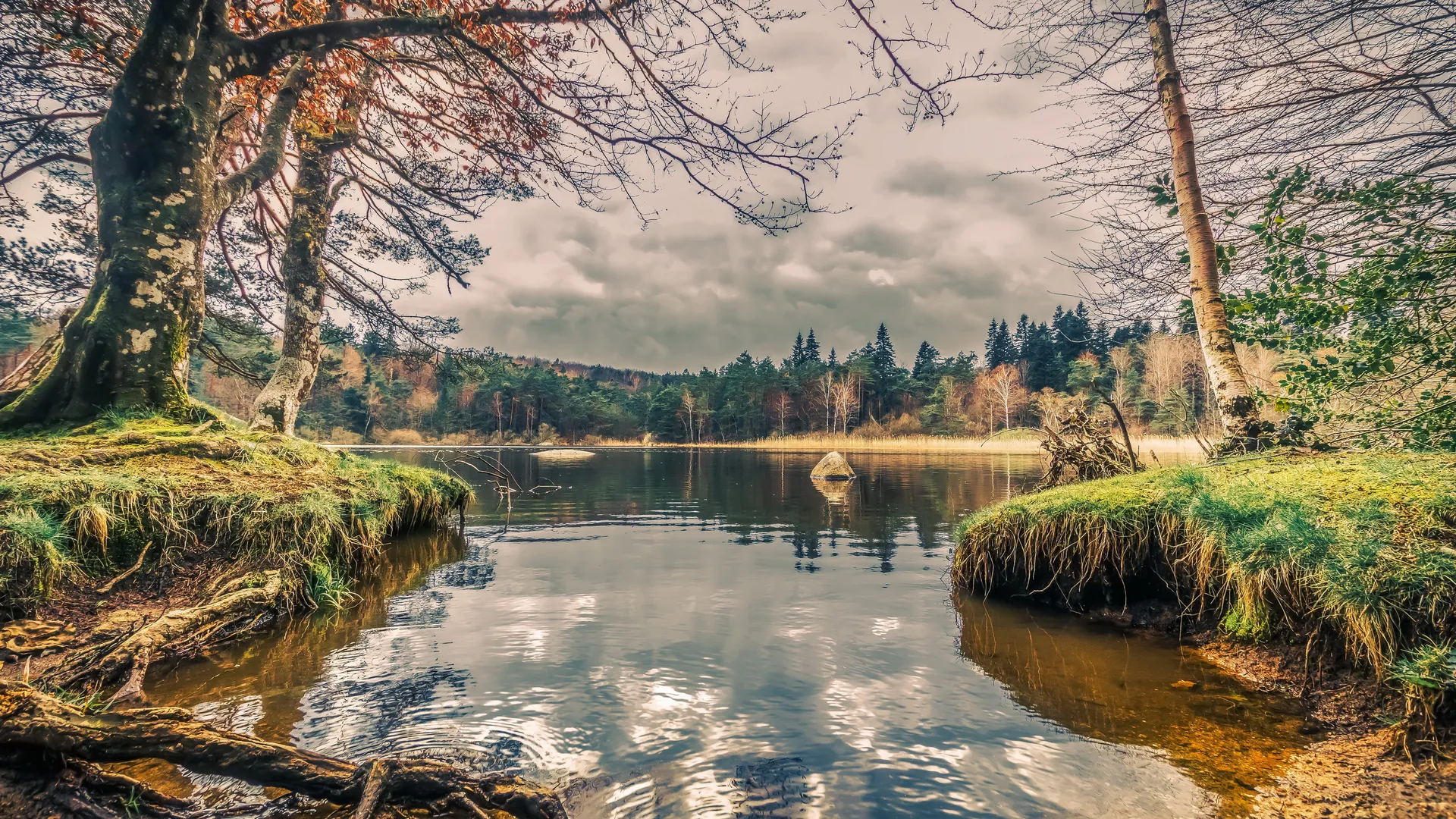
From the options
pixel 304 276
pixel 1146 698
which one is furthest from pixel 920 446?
pixel 1146 698

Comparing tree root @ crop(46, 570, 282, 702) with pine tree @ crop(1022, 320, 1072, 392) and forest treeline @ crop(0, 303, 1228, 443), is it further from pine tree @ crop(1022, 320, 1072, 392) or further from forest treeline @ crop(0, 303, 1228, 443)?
pine tree @ crop(1022, 320, 1072, 392)

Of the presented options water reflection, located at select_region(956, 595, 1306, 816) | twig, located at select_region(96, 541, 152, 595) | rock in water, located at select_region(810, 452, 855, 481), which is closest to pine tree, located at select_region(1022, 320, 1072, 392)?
rock in water, located at select_region(810, 452, 855, 481)

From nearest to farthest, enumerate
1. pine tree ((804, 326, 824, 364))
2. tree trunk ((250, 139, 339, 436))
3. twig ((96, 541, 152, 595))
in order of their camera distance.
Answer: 1. twig ((96, 541, 152, 595))
2. tree trunk ((250, 139, 339, 436))
3. pine tree ((804, 326, 824, 364))

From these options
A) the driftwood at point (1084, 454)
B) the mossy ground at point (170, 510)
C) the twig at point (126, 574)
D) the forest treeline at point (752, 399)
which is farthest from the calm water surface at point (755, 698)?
the forest treeline at point (752, 399)

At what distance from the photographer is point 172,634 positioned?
3.53 meters

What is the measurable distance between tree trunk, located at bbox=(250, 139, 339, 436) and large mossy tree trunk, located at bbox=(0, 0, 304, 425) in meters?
3.28

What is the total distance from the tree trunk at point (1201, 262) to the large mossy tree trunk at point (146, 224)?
424 inches

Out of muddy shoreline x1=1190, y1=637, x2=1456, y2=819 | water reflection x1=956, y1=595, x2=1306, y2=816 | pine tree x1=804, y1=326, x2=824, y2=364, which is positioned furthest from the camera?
pine tree x1=804, y1=326, x2=824, y2=364

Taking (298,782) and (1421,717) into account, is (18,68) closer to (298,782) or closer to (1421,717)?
(298,782)

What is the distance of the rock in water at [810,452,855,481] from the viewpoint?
2106cm

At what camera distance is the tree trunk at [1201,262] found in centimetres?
643

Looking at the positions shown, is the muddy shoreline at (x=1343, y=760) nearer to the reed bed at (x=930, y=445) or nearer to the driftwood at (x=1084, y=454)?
the driftwood at (x=1084, y=454)

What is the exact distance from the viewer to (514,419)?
7644 cm

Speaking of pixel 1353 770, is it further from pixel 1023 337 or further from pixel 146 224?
pixel 1023 337
